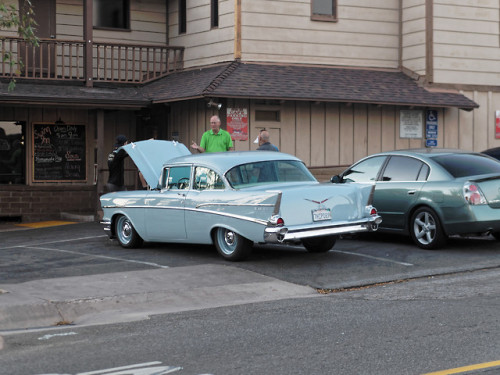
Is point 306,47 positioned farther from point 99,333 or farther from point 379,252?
point 99,333

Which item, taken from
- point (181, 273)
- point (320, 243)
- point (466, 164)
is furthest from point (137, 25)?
point (181, 273)

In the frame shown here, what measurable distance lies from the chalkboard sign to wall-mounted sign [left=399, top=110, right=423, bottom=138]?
8.10 m

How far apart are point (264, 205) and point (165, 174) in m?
2.73

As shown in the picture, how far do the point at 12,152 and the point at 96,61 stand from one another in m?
3.13

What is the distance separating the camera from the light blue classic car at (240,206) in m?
11.0

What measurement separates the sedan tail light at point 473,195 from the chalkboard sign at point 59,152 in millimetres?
11986

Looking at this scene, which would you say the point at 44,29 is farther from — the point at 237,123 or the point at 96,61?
the point at 237,123

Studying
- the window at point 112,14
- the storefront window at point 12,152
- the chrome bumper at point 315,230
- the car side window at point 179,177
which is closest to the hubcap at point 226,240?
the chrome bumper at point 315,230

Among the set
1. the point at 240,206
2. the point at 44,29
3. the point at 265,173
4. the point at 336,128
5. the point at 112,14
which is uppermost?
the point at 112,14

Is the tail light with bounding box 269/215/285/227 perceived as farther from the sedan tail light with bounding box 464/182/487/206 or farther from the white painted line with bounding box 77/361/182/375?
the white painted line with bounding box 77/361/182/375

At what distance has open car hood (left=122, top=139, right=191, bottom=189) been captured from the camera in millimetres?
13891

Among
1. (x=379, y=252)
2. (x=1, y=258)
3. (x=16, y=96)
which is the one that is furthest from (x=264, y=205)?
(x=16, y=96)

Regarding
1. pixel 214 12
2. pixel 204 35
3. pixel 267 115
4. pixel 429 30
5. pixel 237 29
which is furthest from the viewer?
pixel 429 30

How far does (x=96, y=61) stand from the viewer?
21.5m
